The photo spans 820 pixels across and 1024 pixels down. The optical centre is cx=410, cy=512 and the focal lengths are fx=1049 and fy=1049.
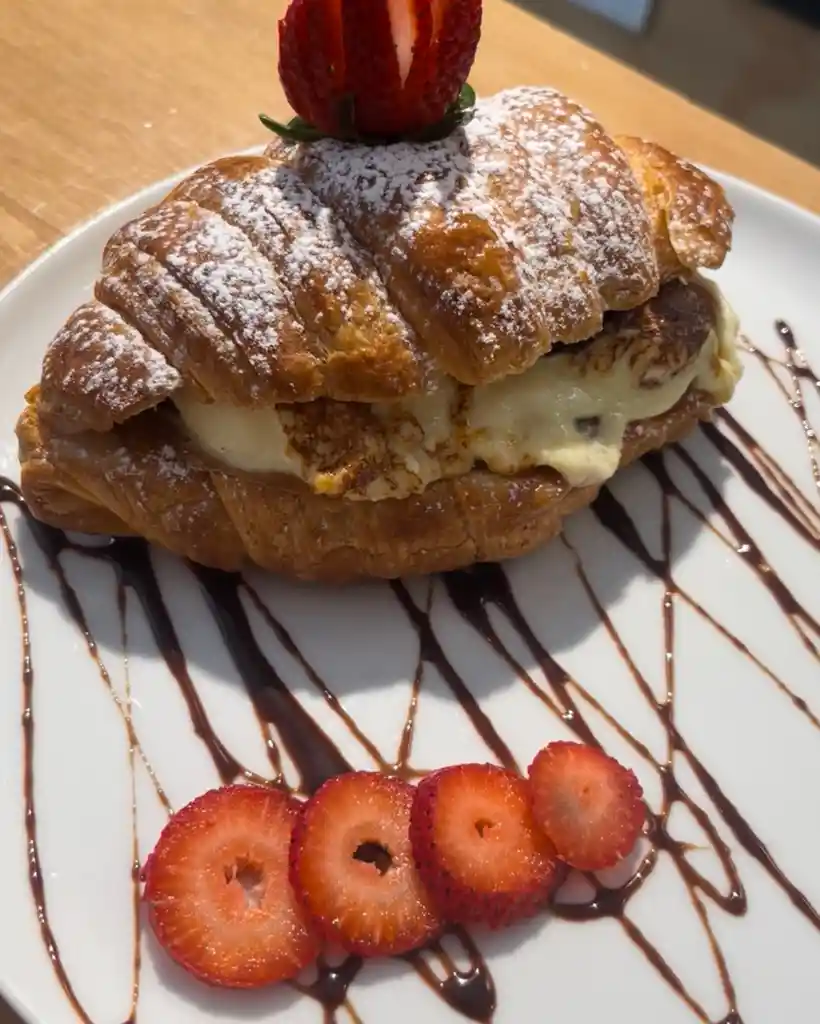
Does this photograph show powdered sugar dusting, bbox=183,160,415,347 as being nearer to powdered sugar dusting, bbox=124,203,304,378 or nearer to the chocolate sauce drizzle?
powdered sugar dusting, bbox=124,203,304,378

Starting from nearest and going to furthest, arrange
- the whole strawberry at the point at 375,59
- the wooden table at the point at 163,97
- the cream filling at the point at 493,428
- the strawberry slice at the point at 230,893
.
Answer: the strawberry slice at the point at 230,893
the whole strawberry at the point at 375,59
the cream filling at the point at 493,428
the wooden table at the point at 163,97

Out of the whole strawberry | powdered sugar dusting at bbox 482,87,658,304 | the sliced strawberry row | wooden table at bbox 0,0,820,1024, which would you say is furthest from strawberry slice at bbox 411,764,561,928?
wooden table at bbox 0,0,820,1024

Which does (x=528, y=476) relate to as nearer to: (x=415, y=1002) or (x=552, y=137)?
(x=552, y=137)

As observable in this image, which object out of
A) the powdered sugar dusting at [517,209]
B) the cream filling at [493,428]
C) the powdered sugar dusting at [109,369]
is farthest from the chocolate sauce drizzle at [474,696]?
the powdered sugar dusting at [517,209]

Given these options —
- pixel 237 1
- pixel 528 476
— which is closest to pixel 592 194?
pixel 528 476

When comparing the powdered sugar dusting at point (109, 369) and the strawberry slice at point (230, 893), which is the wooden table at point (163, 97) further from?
the strawberry slice at point (230, 893)

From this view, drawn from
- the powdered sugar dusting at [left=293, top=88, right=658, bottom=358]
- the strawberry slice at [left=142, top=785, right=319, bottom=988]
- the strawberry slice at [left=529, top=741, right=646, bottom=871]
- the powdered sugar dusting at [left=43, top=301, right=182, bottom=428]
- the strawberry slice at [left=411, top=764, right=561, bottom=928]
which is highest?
the powdered sugar dusting at [left=293, top=88, right=658, bottom=358]

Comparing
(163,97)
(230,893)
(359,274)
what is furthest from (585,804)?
(163,97)
